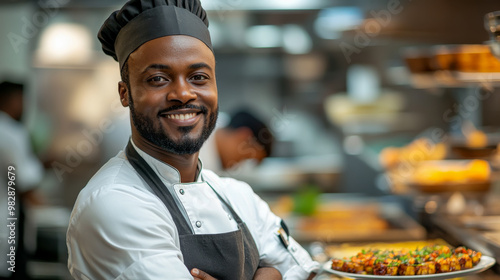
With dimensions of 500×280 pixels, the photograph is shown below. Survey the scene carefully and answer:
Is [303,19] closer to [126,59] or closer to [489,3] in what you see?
[489,3]

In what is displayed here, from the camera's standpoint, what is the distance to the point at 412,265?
170cm

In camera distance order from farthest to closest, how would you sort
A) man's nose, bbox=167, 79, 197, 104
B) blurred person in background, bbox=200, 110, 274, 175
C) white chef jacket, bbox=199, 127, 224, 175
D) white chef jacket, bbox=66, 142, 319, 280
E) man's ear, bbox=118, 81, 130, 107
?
blurred person in background, bbox=200, 110, 274, 175 < white chef jacket, bbox=199, 127, 224, 175 < man's ear, bbox=118, 81, 130, 107 < man's nose, bbox=167, 79, 197, 104 < white chef jacket, bbox=66, 142, 319, 280

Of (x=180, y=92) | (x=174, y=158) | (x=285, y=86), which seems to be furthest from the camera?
(x=285, y=86)

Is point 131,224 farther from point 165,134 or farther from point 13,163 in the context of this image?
point 13,163

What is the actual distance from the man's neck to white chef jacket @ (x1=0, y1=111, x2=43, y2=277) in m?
2.22

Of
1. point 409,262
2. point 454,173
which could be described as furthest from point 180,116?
point 454,173

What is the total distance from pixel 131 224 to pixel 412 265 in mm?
753

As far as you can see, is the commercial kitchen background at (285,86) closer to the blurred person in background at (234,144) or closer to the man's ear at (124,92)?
the blurred person in background at (234,144)

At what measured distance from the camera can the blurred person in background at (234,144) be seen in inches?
163

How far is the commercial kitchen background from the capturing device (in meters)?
4.47

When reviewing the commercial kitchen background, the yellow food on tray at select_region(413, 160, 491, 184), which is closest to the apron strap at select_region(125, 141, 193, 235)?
the yellow food on tray at select_region(413, 160, 491, 184)

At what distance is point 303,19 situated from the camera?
5703 millimetres

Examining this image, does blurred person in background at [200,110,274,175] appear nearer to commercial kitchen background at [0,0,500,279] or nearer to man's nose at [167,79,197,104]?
commercial kitchen background at [0,0,500,279]

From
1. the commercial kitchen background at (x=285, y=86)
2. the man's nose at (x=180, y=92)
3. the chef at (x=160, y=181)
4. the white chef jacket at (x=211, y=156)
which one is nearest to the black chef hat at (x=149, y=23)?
the chef at (x=160, y=181)
